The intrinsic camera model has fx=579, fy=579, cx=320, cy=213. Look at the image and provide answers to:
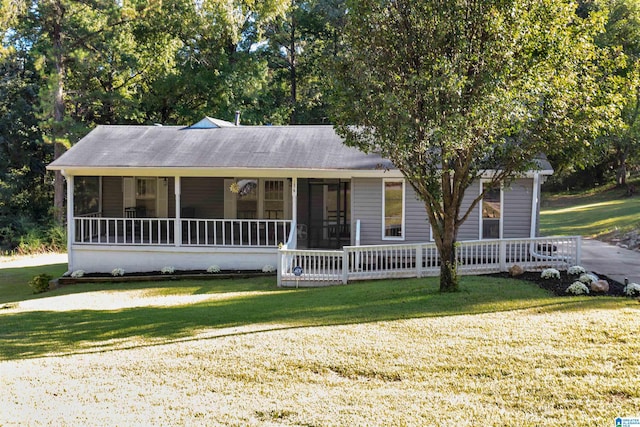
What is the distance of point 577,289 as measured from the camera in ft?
35.8

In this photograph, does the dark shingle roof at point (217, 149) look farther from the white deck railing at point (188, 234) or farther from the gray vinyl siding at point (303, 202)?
the white deck railing at point (188, 234)

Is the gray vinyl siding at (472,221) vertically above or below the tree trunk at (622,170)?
below

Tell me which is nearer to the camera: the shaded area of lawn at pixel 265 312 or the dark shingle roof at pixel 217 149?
the shaded area of lawn at pixel 265 312

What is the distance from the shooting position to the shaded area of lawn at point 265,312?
364 inches

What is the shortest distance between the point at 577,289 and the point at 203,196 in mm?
12139

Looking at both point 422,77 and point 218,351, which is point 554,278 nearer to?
point 422,77

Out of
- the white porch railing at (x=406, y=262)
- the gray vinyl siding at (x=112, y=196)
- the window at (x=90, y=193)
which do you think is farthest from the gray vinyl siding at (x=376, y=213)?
the window at (x=90, y=193)

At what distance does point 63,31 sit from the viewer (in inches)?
1109

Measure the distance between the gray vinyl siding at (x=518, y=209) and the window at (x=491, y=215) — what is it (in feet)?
0.47

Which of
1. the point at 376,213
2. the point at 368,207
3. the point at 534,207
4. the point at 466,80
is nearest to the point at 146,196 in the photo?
the point at 368,207

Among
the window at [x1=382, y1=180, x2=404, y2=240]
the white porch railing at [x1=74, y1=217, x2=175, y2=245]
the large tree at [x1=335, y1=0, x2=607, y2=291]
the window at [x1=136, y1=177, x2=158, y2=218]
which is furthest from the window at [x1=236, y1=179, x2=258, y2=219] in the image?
the large tree at [x1=335, y1=0, x2=607, y2=291]

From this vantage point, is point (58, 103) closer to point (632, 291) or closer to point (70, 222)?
point (70, 222)

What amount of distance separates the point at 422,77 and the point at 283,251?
5969 mm

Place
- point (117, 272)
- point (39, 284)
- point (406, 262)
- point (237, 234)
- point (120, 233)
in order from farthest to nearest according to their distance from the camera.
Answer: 1. point (120, 233)
2. point (237, 234)
3. point (117, 272)
4. point (39, 284)
5. point (406, 262)
